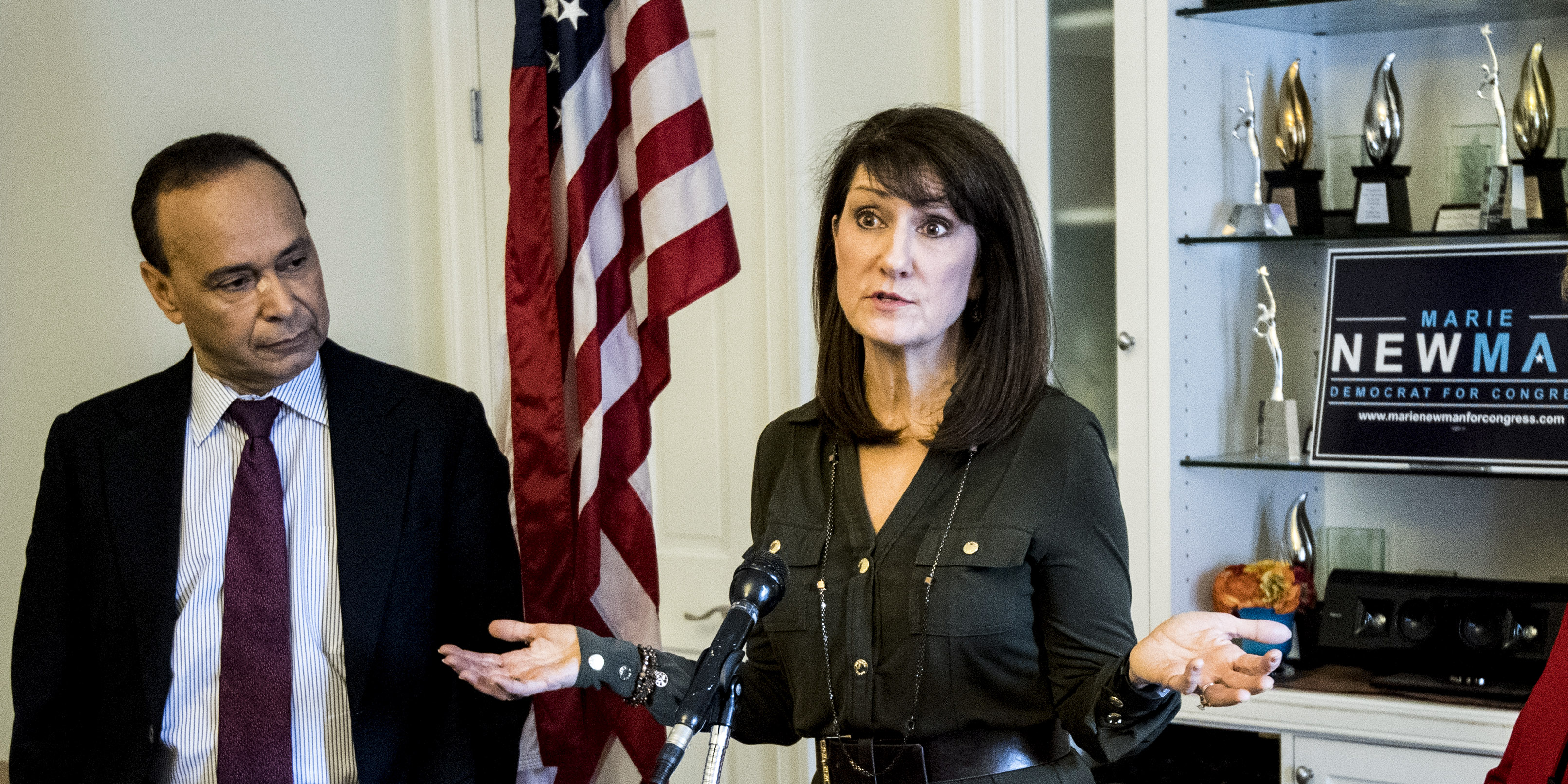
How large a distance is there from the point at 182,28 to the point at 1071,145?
1.67 m

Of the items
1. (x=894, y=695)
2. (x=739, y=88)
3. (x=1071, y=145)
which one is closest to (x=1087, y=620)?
(x=894, y=695)

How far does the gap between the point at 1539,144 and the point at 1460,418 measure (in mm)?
471

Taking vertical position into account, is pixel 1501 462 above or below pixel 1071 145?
below

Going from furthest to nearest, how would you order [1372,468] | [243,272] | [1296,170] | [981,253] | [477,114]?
[477,114], [1296,170], [1372,468], [243,272], [981,253]

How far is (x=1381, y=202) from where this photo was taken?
8.15 feet

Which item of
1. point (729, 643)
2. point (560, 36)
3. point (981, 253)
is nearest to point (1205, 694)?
point (729, 643)

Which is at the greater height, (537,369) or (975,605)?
(537,369)

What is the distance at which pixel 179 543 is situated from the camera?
173 cm

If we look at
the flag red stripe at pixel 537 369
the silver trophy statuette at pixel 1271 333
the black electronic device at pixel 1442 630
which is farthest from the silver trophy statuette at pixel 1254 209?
the flag red stripe at pixel 537 369

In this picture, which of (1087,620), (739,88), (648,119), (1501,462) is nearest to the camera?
(1087,620)

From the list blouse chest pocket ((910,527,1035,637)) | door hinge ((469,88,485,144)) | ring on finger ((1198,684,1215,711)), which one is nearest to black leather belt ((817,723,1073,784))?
blouse chest pocket ((910,527,1035,637))

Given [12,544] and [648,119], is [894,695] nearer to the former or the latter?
[648,119]

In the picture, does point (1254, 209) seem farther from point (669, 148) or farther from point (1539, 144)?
point (669, 148)

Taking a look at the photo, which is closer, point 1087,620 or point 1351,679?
Answer: point 1087,620
